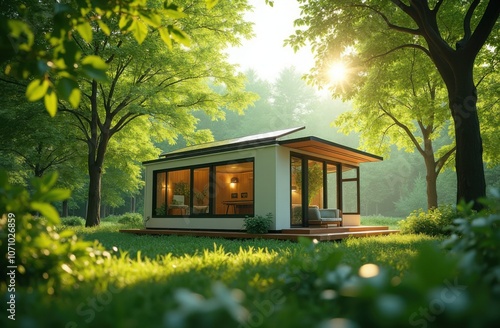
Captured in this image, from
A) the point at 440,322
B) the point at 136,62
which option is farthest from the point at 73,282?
the point at 136,62

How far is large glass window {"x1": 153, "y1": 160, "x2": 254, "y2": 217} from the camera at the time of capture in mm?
13657

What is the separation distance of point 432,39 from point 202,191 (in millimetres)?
9887

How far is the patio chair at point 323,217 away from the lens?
38.1ft

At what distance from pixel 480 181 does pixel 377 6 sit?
562 centimetres

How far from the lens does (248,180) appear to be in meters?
16.2

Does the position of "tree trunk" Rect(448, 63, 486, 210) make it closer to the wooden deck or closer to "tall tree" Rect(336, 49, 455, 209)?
the wooden deck

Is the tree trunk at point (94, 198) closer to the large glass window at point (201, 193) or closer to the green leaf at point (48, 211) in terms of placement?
the large glass window at point (201, 193)

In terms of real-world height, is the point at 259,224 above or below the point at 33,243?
below

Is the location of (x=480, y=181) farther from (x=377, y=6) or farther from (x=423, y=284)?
(x=423, y=284)

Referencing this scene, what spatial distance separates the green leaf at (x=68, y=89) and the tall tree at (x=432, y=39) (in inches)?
325

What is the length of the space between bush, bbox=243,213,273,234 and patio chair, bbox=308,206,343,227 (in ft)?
5.70

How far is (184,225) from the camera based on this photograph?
13398mm

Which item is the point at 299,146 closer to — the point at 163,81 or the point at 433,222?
the point at 433,222

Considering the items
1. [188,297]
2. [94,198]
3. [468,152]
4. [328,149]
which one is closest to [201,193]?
[94,198]
